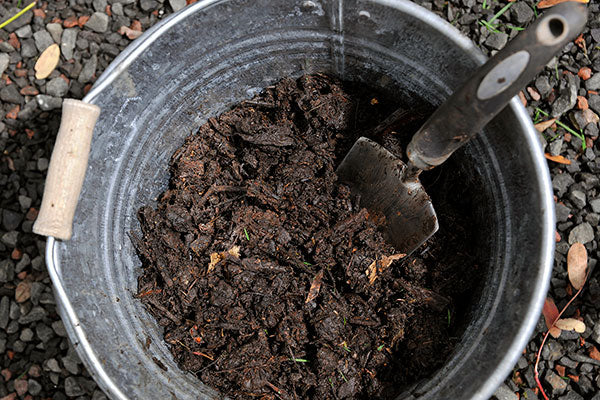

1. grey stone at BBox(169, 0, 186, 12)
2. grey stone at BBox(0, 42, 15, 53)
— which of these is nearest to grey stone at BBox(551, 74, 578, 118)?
Result: grey stone at BBox(169, 0, 186, 12)

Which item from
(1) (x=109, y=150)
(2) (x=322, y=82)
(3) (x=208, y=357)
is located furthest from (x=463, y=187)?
(1) (x=109, y=150)

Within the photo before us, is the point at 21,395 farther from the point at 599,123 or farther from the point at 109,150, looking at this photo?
the point at 599,123

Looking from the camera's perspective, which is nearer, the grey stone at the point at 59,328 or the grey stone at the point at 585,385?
the grey stone at the point at 585,385

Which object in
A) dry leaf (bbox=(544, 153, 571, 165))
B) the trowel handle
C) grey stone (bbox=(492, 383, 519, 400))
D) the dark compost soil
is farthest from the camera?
dry leaf (bbox=(544, 153, 571, 165))

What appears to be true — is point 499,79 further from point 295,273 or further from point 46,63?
point 46,63

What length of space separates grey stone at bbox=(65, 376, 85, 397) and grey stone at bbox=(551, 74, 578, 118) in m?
1.74

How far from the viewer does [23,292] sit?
174cm

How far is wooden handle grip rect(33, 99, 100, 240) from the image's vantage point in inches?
41.9

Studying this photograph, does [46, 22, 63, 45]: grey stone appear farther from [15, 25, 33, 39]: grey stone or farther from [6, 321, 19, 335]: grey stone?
[6, 321, 19, 335]: grey stone

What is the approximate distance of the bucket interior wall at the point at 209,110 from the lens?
1.09 meters

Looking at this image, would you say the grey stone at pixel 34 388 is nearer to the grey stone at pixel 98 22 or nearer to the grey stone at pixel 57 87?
the grey stone at pixel 57 87

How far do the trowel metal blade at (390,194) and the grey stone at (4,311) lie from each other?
1193mm

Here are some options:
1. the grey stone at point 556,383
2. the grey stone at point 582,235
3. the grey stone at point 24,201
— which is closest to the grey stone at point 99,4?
the grey stone at point 24,201

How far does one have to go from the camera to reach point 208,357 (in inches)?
51.7
